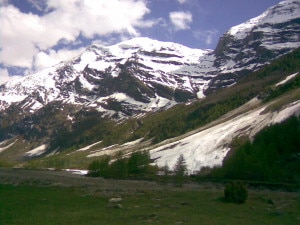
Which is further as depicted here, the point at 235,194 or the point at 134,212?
the point at 235,194

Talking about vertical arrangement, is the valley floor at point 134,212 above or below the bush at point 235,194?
below

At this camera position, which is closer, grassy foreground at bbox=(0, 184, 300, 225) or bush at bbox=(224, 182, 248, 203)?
grassy foreground at bbox=(0, 184, 300, 225)

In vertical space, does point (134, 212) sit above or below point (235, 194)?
below

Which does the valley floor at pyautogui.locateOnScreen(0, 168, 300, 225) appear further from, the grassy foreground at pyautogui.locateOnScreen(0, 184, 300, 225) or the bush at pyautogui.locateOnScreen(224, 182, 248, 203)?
the bush at pyautogui.locateOnScreen(224, 182, 248, 203)

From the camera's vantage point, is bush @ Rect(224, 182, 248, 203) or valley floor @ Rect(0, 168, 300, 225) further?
bush @ Rect(224, 182, 248, 203)

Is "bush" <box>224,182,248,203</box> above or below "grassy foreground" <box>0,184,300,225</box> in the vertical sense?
above

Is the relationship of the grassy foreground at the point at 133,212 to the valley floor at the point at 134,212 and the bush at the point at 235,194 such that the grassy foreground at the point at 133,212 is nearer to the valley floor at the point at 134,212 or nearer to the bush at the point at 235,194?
the valley floor at the point at 134,212

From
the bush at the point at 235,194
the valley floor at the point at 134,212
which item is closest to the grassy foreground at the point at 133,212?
the valley floor at the point at 134,212

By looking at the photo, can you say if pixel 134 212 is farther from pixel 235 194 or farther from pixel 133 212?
pixel 235 194

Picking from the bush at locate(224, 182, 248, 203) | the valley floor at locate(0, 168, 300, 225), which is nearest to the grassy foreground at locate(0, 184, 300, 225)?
the valley floor at locate(0, 168, 300, 225)

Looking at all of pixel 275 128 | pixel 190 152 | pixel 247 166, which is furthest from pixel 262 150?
pixel 190 152

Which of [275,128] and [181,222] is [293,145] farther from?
[181,222]

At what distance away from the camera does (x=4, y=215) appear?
1361 inches

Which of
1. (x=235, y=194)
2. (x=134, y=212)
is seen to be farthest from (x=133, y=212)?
(x=235, y=194)
